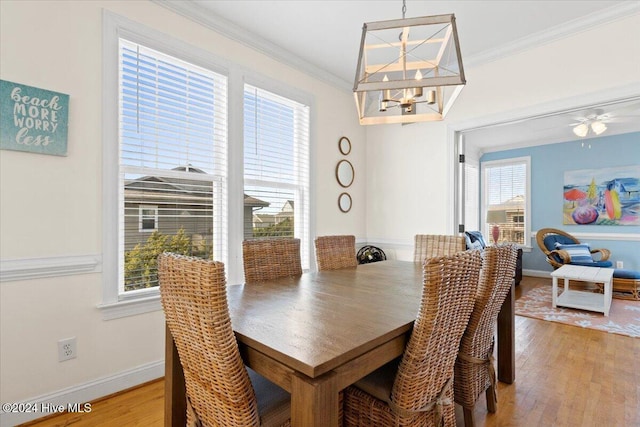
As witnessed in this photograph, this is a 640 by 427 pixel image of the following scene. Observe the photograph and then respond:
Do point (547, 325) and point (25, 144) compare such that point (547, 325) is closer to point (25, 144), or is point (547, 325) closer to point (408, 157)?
point (408, 157)

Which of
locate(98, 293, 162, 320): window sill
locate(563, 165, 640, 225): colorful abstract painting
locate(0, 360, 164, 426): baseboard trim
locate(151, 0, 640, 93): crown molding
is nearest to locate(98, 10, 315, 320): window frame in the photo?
locate(98, 293, 162, 320): window sill

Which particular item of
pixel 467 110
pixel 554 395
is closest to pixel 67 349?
pixel 554 395

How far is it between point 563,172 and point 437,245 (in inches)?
182

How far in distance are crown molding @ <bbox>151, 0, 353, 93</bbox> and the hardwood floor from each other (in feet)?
8.94

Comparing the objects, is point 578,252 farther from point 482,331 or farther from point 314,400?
point 314,400

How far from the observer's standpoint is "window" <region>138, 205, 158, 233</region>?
2268 mm

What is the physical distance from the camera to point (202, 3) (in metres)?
2.44

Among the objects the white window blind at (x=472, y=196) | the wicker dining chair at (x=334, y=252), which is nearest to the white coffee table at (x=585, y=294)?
the white window blind at (x=472, y=196)

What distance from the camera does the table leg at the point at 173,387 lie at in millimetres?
1400

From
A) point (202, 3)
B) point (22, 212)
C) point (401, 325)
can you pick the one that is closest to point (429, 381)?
point (401, 325)

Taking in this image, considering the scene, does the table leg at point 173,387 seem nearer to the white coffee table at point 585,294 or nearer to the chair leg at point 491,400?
the chair leg at point 491,400

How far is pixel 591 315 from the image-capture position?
11.6 feet

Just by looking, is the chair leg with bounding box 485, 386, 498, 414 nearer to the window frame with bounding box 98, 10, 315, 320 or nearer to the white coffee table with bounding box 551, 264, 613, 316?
the window frame with bounding box 98, 10, 315, 320

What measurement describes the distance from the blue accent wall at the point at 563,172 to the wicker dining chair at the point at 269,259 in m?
5.59
